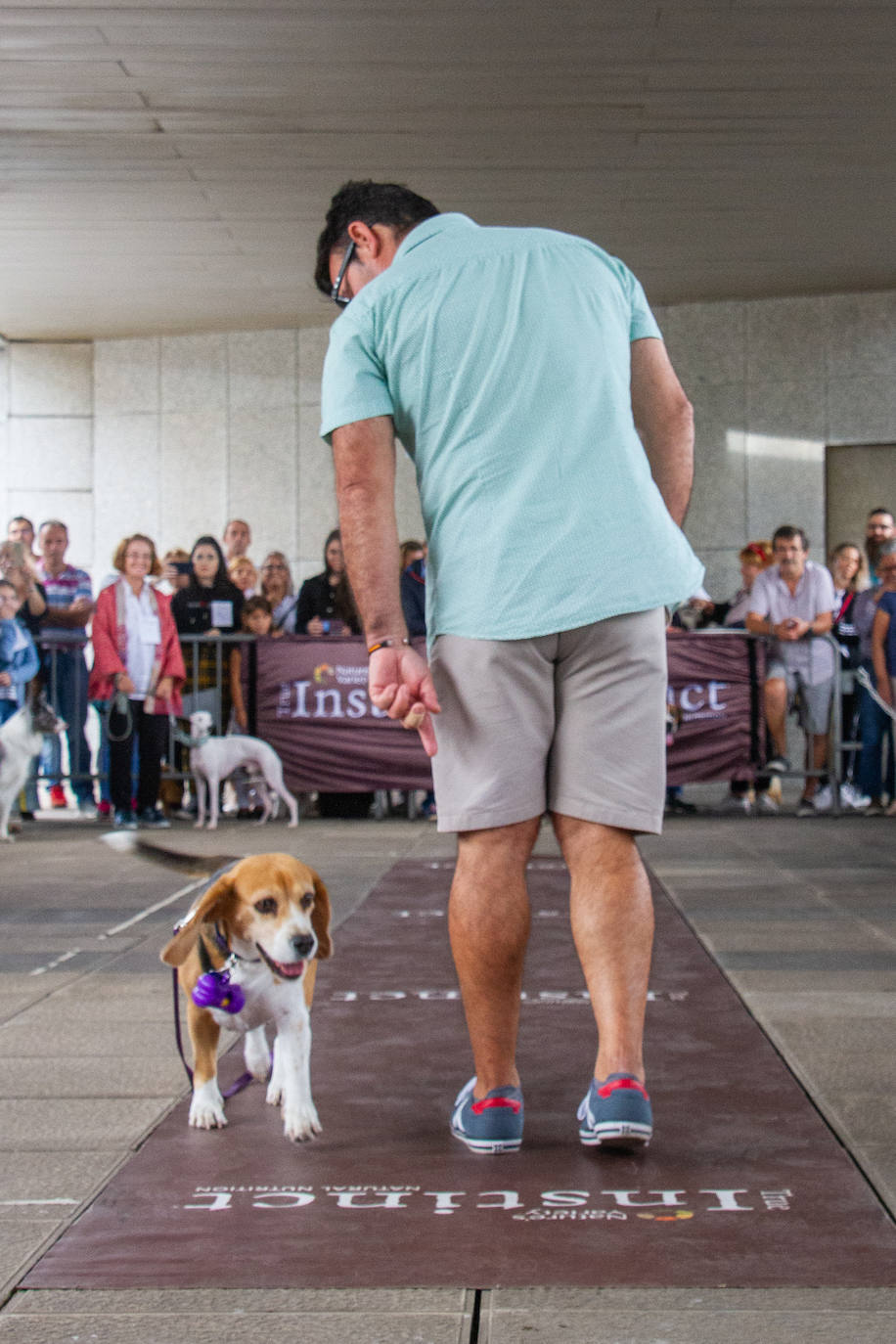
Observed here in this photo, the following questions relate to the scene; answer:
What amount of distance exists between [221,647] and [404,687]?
9284 millimetres

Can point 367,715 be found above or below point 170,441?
below

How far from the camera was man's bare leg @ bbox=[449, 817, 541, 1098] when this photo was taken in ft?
9.91

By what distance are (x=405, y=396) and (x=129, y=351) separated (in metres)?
16.9

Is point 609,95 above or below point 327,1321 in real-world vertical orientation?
above

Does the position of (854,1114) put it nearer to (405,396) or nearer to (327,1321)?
(327,1321)

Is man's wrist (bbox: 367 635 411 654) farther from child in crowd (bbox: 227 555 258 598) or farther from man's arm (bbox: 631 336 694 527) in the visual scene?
child in crowd (bbox: 227 555 258 598)

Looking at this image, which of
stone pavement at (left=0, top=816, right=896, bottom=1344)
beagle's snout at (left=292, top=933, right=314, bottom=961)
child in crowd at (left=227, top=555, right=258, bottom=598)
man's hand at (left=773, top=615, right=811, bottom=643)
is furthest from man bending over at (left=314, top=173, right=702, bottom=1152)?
child in crowd at (left=227, top=555, right=258, bottom=598)

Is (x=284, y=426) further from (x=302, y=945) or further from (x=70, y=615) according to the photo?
(x=302, y=945)

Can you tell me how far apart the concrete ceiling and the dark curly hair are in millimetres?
7464

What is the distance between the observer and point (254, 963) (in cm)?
313

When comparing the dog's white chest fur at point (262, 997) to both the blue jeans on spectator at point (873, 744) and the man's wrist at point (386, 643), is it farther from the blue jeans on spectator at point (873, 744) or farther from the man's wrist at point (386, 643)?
the blue jeans on spectator at point (873, 744)

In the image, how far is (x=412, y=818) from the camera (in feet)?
39.1

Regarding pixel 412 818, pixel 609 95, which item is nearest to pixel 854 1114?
pixel 412 818

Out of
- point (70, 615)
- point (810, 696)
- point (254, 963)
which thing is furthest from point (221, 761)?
point (254, 963)
